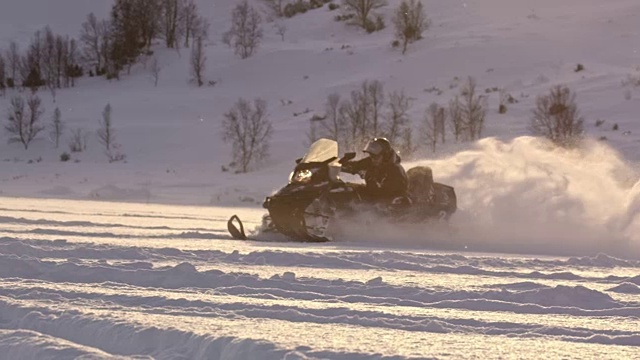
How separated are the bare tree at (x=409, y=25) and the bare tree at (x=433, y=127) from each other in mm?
12190

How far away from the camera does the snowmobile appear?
36.9ft

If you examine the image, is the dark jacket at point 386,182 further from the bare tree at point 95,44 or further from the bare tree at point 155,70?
the bare tree at point 95,44

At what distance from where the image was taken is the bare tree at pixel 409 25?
49.6 metres

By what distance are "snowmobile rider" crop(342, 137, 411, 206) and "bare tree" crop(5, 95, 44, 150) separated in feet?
107

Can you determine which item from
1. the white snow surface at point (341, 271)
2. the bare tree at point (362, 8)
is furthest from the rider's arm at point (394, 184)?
the bare tree at point (362, 8)

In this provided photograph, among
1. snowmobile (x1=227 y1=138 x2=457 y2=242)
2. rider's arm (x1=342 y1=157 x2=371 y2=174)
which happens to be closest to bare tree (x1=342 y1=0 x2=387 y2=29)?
rider's arm (x1=342 y1=157 x2=371 y2=174)

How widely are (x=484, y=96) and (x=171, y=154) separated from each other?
1328 centimetres

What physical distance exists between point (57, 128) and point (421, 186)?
32485 mm

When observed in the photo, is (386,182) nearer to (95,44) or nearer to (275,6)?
(95,44)

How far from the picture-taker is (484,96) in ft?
129

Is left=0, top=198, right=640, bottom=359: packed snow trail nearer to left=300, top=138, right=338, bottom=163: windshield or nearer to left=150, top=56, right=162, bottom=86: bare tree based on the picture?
left=300, top=138, right=338, bottom=163: windshield

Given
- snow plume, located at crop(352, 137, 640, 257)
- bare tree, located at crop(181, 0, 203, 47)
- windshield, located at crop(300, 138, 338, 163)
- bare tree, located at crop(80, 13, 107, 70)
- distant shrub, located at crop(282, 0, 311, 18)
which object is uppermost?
distant shrub, located at crop(282, 0, 311, 18)

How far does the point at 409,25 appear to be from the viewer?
49.6m

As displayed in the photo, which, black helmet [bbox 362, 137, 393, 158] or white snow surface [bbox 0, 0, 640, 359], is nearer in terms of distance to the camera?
white snow surface [bbox 0, 0, 640, 359]
